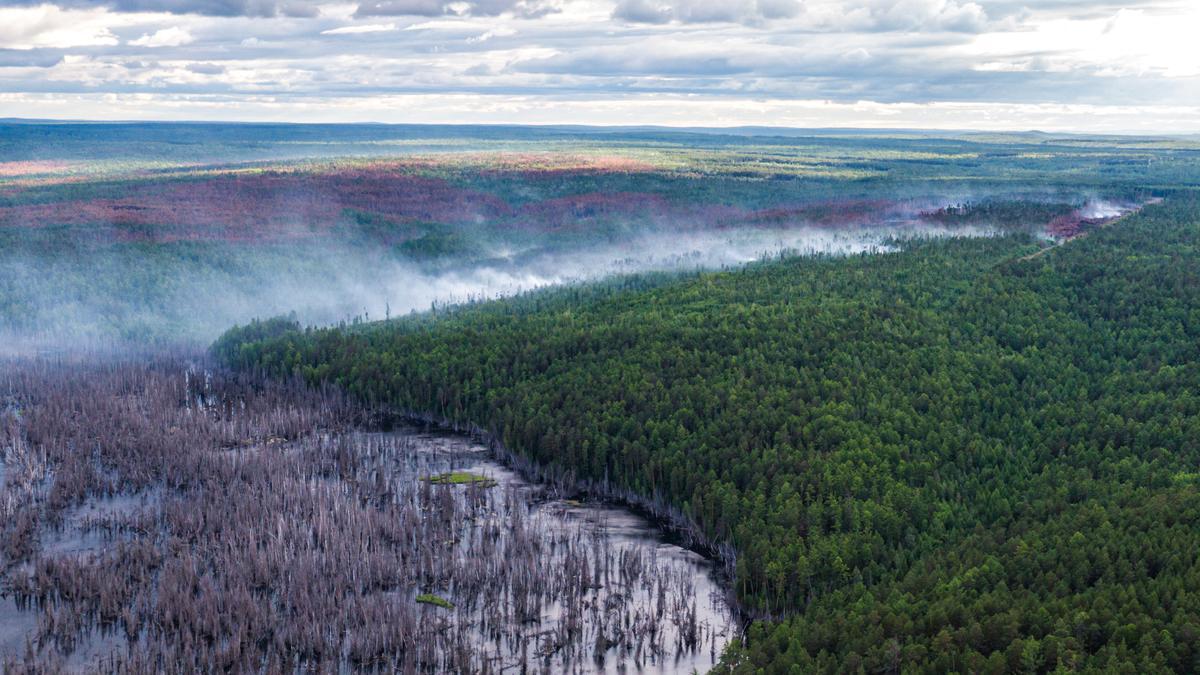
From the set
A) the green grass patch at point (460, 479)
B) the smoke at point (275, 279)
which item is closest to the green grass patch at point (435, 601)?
the green grass patch at point (460, 479)

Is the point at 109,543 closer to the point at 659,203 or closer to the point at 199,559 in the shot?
the point at 199,559

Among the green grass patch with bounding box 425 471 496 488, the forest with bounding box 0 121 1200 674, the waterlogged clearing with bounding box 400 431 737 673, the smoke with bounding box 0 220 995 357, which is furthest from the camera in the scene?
the smoke with bounding box 0 220 995 357

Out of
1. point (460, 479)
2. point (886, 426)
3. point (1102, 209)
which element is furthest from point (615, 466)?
point (1102, 209)

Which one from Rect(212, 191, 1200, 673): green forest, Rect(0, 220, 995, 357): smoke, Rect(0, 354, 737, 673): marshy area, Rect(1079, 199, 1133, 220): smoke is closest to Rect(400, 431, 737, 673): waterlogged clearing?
Rect(0, 354, 737, 673): marshy area

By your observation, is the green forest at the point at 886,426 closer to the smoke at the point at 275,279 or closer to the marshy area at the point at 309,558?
the marshy area at the point at 309,558

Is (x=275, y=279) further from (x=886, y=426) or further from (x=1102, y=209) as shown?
(x=1102, y=209)

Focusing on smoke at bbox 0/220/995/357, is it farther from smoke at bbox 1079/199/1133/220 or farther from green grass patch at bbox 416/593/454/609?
green grass patch at bbox 416/593/454/609

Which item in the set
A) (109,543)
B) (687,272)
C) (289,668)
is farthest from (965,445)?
(687,272)
